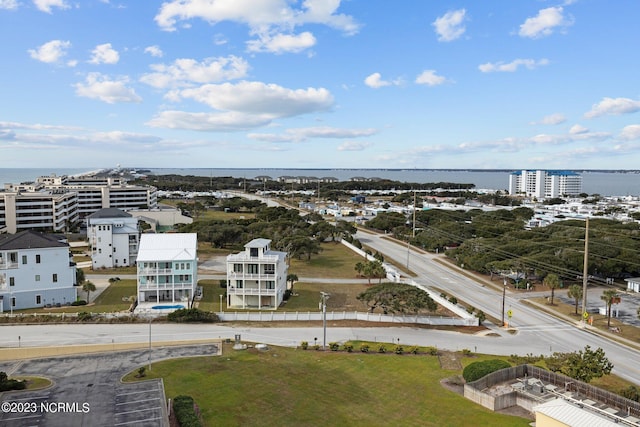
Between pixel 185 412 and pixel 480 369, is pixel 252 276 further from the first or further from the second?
pixel 480 369

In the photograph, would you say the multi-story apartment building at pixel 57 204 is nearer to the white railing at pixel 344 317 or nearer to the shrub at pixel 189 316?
the shrub at pixel 189 316

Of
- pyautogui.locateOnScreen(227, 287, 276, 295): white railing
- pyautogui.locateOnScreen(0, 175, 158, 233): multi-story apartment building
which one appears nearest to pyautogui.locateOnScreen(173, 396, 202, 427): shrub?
pyautogui.locateOnScreen(227, 287, 276, 295): white railing

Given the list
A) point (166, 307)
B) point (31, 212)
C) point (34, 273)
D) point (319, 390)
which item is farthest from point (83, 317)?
point (31, 212)

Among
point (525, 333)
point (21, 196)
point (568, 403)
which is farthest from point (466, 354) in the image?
point (21, 196)

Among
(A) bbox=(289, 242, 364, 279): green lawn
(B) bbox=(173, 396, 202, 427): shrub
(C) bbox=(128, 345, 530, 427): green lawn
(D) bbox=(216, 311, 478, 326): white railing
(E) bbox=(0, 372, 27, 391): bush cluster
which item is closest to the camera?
(B) bbox=(173, 396, 202, 427): shrub

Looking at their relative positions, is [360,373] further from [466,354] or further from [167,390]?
[167,390]

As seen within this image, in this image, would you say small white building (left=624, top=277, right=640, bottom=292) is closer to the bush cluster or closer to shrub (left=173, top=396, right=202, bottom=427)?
shrub (left=173, top=396, right=202, bottom=427)
